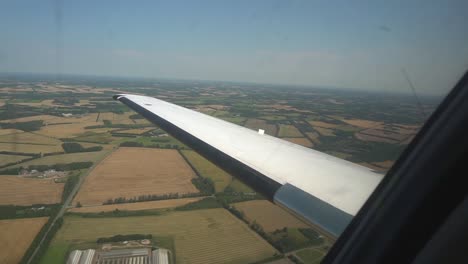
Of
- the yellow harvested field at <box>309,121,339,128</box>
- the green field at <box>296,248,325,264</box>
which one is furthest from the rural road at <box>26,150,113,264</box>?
the yellow harvested field at <box>309,121,339,128</box>

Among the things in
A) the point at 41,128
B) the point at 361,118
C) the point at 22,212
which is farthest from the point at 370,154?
the point at 41,128

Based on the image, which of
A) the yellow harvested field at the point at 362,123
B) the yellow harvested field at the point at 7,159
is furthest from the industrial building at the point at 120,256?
the yellow harvested field at the point at 7,159

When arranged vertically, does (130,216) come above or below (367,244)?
below

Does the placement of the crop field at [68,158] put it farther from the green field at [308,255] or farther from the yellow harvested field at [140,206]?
the green field at [308,255]

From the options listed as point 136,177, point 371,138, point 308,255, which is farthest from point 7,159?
point 371,138

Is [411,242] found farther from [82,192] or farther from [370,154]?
[82,192]

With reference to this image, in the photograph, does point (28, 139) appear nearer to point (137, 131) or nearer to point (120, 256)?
point (137, 131)

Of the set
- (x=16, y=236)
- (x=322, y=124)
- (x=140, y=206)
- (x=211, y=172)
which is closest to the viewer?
(x=322, y=124)

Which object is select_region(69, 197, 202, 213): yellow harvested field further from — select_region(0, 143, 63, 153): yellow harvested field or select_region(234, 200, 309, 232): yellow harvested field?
select_region(0, 143, 63, 153): yellow harvested field
